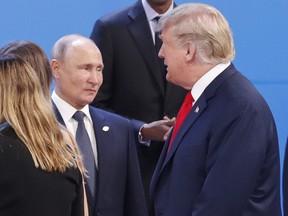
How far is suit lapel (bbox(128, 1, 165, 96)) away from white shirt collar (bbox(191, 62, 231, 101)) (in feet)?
3.46

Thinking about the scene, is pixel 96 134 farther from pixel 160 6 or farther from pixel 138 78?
pixel 160 6

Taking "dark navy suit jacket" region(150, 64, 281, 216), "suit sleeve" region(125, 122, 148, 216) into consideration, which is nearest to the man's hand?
"suit sleeve" region(125, 122, 148, 216)

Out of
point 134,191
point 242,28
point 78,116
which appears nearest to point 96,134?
point 78,116

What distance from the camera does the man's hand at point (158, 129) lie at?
3812mm

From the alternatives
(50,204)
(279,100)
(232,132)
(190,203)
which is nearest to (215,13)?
(232,132)

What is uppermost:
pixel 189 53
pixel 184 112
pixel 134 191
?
pixel 189 53

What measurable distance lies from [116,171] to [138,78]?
755 mm

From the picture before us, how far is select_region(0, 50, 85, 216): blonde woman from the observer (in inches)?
95.7

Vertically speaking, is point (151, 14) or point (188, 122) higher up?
point (151, 14)

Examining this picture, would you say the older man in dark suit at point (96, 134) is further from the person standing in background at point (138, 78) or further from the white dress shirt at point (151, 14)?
the white dress shirt at point (151, 14)

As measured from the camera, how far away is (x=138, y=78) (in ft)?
13.4

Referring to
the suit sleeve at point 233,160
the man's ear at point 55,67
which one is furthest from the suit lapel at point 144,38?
the suit sleeve at point 233,160

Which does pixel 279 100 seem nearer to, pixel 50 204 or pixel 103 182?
pixel 103 182

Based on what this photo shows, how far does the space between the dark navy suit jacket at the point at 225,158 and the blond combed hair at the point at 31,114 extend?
1.71 ft
